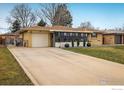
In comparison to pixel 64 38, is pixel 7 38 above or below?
above

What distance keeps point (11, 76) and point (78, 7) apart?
74.4 inches

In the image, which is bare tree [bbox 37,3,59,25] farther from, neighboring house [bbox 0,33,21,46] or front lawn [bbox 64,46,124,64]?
front lawn [bbox 64,46,124,64]

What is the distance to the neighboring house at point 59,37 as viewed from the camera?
1266 centimetres

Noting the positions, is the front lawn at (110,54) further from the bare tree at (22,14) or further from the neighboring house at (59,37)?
the bare tree at (22,14)

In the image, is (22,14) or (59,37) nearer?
(22,14)

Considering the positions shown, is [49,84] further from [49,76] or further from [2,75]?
[2,75]

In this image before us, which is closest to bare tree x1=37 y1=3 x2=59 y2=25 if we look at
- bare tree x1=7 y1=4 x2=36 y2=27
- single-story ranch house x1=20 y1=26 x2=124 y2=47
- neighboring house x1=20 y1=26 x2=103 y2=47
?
bare tree x1=7 y1=4 x2=36 y2=27

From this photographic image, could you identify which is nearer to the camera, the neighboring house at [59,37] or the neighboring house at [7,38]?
the neighboring house at [7,38]

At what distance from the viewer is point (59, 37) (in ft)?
46.8

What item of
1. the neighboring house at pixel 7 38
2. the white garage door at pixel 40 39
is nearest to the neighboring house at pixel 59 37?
the white garage door at pixel 40 39

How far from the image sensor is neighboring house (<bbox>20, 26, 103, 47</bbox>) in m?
12.7

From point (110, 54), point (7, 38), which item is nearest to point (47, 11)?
point (7, 38)

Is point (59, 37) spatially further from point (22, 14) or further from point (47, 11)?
point (22, 14)
